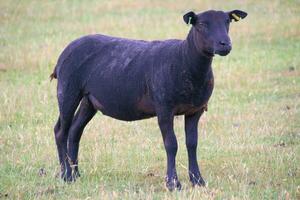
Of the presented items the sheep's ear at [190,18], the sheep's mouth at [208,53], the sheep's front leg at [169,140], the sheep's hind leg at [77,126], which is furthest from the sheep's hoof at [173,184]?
the sheep's ear at [190,18]

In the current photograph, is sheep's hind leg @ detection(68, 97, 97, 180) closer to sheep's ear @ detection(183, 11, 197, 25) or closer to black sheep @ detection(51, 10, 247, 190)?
black sheep @ detection(51, 10, 247, 190)

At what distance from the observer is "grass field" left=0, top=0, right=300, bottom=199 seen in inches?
350

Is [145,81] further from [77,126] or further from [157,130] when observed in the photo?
[157,130]

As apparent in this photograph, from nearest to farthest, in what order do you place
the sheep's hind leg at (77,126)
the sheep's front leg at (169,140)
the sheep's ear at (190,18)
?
the sheep's ear at (190,18) → the sheep's front leg at (169,140) → the sheep's hind leg at (77,126)

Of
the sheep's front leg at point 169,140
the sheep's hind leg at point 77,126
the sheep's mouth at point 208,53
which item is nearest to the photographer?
the sheep's mouth at point 208,53

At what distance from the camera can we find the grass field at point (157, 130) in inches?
350

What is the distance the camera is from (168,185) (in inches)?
348

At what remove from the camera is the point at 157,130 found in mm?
12328

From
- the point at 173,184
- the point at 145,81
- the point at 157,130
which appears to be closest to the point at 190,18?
the point at 145,81

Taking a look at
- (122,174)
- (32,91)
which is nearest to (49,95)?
(32,91)

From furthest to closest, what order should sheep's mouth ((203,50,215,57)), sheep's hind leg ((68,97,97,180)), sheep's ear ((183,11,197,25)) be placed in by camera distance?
A: sheep's hind leg ((68,97,97,180))
sheep's ear ((183,11,197,25))
sheep's mouth ((203,50,215,57))

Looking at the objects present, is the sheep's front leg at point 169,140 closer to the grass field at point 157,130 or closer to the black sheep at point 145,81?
the black sheep at point 145,81

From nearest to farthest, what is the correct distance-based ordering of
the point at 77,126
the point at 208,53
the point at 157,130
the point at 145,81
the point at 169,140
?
the point at 208,53, the point at 169,140, the point at 145,81, the point at 77,126, the point at 157,130

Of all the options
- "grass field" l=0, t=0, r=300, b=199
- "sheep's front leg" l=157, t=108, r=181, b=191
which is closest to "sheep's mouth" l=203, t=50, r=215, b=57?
"sheep's front leg" l=157, t=108, r=181, b=191
